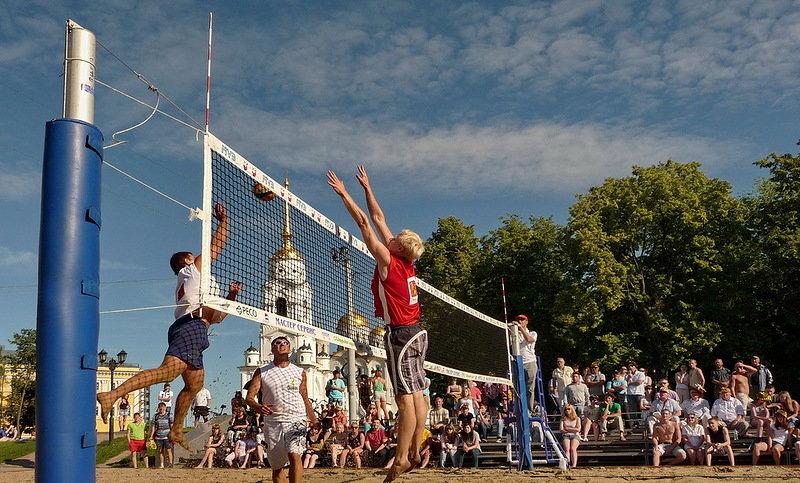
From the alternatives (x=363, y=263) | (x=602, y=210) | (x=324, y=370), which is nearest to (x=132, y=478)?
(x=363, y=263)

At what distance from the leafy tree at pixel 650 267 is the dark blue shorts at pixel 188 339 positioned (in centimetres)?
2432

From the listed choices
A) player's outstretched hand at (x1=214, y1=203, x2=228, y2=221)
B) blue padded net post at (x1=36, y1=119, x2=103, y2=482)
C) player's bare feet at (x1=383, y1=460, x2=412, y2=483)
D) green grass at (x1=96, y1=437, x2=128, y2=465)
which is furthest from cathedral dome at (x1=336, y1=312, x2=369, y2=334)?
green grass at (x1=96, y1=437, x2=128, y2=465)

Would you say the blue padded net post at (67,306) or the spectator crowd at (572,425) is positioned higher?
the blue padded net post at (67,306)

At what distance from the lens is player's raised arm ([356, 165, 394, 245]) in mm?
5973

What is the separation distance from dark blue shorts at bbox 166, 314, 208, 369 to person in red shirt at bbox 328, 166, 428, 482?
150cm

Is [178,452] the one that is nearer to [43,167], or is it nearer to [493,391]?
[493,391]

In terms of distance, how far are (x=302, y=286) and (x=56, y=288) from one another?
4.04m

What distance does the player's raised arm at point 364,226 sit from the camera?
570 cm

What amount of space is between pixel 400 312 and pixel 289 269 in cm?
231

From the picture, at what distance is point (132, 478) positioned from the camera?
11016 mm

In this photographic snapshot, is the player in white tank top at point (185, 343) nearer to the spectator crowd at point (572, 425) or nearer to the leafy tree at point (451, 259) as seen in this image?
the spectator crowd at point (572, 425)

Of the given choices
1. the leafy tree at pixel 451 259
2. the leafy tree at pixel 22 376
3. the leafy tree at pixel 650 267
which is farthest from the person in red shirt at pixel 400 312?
the leafy tree at pixel 22 376

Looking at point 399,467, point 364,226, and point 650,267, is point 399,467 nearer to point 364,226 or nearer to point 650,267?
point 364,226

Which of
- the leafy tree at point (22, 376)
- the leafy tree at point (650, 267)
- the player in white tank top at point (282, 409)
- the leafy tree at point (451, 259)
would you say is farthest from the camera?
the leafy tree at point (22, 376)
